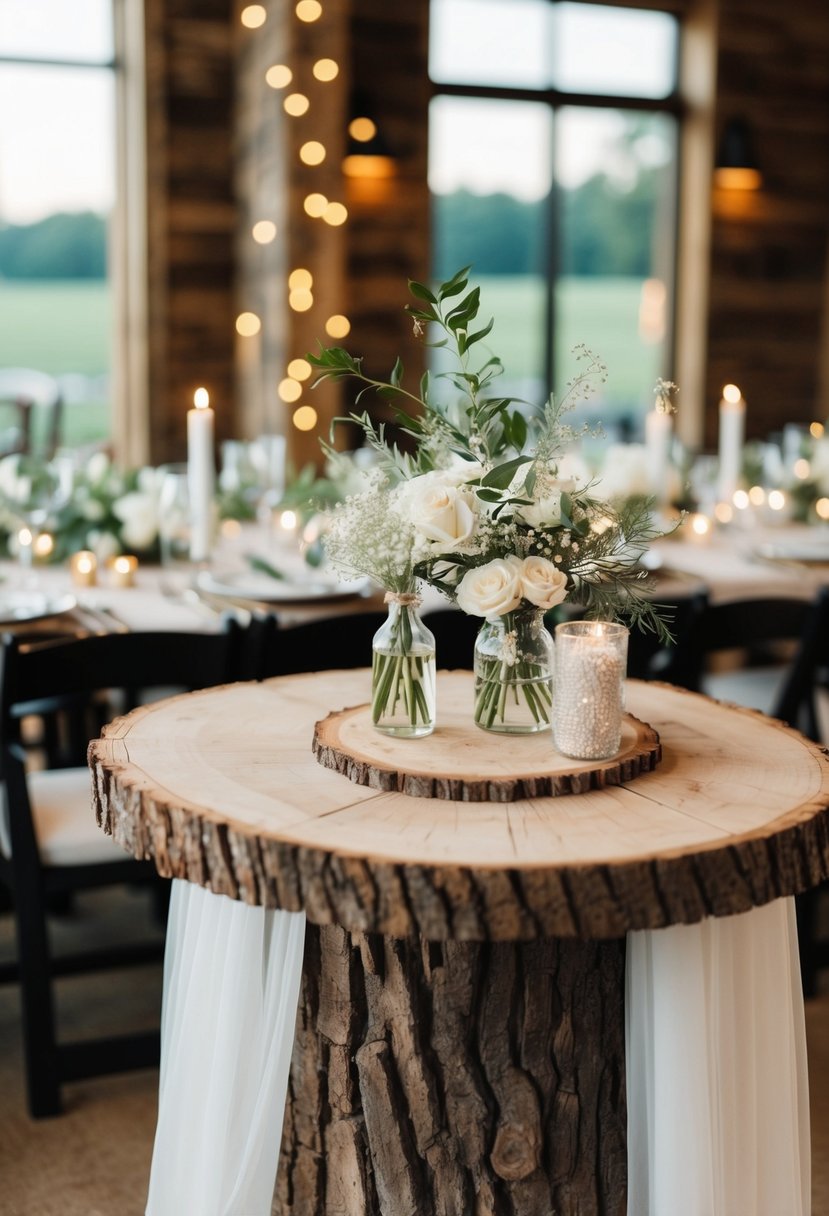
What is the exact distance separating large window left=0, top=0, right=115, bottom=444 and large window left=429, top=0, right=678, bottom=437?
63.1 inches

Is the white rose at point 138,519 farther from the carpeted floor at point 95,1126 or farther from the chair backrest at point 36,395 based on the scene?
the chair backrest at point 36,395

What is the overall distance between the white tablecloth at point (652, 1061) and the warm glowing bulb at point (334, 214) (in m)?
4.18

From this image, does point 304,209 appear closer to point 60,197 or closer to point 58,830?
point 60,197

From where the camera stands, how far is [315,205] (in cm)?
536

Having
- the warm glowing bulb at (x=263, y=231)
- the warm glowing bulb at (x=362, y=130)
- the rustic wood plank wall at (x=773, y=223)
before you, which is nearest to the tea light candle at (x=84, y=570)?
the warm glowing bulb at (x=263, y=231)

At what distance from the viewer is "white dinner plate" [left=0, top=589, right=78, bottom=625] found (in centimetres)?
252

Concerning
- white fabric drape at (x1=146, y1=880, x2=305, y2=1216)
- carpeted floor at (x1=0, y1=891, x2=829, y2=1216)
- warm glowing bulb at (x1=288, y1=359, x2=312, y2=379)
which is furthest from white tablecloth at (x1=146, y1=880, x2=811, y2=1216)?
warm glowing bulb at (x1=288, y1=359, x2=312, y2=379)

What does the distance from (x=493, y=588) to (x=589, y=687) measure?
6.5 inches

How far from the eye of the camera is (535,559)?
5.41ft

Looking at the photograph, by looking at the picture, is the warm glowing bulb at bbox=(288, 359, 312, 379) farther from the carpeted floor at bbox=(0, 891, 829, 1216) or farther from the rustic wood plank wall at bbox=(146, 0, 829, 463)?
the carpeted floor at bbox=(0, 891, 829, 1216)

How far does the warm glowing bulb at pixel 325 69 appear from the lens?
526 centimetres

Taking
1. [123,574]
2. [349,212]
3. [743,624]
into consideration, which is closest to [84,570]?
[123,574]

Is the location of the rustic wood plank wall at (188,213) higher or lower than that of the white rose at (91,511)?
higher

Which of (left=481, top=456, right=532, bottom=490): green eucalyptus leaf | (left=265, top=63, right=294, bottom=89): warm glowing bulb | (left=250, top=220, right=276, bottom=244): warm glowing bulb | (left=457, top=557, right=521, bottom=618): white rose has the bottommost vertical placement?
(left=457, top=557, right=521, bottom=618): white rose
